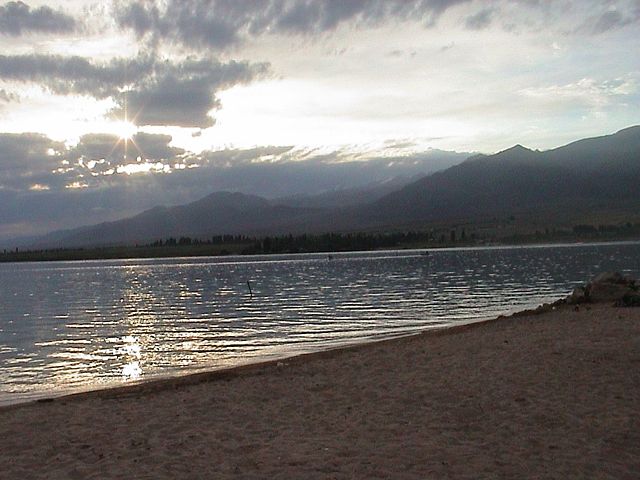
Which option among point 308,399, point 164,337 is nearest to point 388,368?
point 308,399

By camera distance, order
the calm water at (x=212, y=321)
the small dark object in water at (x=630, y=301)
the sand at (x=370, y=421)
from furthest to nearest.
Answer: the small dark object in water at (x=630, y=301)
the calm water at (x=212, y=321)
the sand at (x=370, y=421)

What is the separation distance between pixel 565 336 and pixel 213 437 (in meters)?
14.0

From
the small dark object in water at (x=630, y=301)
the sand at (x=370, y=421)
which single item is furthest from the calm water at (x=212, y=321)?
the small dark object in water at (x=630, y=301)

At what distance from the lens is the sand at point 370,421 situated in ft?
35.6

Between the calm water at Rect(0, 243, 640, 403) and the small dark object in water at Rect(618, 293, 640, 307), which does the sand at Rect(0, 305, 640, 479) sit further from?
the small dark object in water at Rect(618, 293, 640, 307)

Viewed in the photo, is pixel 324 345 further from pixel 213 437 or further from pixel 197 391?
pixel 213 437

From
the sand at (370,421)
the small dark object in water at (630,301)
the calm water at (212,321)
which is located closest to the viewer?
the sand at (370,421)

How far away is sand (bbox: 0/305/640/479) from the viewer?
1086 centimetres

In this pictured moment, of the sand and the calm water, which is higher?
the sand

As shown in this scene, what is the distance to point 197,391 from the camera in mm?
18562

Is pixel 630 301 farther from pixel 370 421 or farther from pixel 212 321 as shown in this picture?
pixel 212 321

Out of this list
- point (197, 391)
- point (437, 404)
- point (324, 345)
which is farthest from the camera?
point (324, 345)

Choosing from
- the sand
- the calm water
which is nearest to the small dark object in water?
the calm water

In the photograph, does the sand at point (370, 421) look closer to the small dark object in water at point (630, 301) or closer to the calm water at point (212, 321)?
the calm water at point (212, 321)
